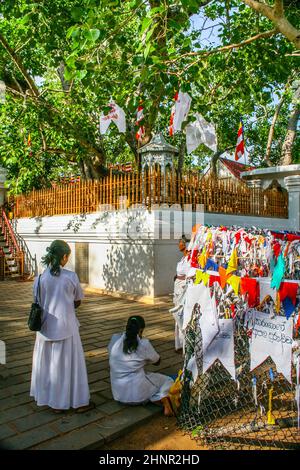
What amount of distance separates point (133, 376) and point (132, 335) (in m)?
0.42

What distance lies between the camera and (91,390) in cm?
420

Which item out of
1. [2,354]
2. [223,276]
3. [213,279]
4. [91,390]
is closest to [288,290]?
[223,276]

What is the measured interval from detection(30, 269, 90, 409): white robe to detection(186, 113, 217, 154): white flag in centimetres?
578

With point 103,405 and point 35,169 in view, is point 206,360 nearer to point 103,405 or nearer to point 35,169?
point 103,405

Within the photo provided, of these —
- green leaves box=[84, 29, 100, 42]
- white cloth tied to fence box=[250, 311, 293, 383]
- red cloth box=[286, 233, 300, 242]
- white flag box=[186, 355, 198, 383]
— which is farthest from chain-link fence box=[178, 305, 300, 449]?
green leaves box=[84, 29, 100, 42]

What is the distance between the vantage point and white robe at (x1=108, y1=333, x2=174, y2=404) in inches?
150

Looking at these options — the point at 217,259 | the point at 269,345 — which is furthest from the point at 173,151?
the point at 269,345

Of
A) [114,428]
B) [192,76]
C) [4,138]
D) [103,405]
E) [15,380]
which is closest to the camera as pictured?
[114,428]

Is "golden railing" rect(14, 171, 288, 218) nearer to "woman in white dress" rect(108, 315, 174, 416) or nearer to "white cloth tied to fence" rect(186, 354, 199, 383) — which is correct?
"woman in white dress" rect(108, 315, 174, 416)

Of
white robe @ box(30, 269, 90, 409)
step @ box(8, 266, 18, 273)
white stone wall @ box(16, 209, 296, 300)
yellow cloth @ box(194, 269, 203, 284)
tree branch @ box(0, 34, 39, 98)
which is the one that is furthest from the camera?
step @ box(8, 266, 18, 273)

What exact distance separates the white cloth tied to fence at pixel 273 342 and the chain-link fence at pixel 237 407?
179 mm

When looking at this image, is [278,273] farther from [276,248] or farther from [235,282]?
[235,282]

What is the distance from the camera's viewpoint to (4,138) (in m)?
12.4
